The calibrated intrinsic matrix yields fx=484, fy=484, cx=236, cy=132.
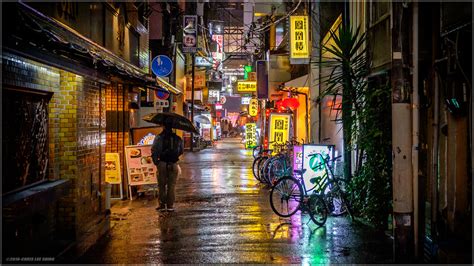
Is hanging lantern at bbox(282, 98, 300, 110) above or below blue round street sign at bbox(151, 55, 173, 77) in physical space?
below

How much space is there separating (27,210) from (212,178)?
1385 centimetres

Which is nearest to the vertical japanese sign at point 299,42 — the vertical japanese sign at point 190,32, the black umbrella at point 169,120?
the black umbrella at point 169,120

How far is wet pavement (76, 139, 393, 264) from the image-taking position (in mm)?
7832

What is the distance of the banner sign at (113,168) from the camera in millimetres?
13766

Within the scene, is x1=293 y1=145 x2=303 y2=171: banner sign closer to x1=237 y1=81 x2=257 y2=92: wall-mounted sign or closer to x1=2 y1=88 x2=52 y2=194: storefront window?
x1=2 y1=88 x2=52 y2=194: storefront window

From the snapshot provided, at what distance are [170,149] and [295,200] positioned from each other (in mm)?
3397

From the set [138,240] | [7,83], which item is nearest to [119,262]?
A: [138,240]

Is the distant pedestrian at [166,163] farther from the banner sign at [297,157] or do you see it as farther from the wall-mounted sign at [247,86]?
the wall-mounted sign at [247,86]

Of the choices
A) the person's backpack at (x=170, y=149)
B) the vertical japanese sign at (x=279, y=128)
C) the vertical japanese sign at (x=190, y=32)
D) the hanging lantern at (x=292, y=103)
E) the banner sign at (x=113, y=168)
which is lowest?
the banner sign at (x=113, y=168)

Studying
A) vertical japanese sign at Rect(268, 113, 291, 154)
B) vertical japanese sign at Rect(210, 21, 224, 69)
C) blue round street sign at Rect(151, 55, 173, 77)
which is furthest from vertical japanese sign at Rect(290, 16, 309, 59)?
vertical japanese sign at Rect(210, 21, 224, 69)

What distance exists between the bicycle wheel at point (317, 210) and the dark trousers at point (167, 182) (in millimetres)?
3687

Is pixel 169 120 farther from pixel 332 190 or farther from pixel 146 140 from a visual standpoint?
pixel 332 190

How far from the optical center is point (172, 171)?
12422 millimetres

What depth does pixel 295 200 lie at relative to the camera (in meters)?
11.6
